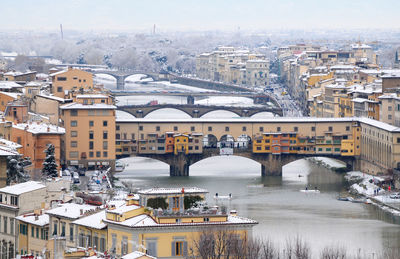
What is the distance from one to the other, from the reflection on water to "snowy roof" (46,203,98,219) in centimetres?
596

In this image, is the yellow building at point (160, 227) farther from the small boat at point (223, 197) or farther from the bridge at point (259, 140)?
the bridge at point (259, 140)

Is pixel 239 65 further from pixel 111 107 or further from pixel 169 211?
pixel 169 211

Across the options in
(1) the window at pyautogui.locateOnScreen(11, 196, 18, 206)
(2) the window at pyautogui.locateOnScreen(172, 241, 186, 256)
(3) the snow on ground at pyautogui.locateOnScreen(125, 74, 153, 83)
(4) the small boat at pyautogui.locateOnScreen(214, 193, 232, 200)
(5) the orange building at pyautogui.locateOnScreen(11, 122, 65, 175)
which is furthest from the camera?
(3) the snow on ground at pyautogui.locateOnScreen(125, 74, 153, 83)

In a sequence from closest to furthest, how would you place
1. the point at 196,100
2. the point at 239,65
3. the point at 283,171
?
1. the point at 283,171
2. the point at 196,100
3. the point at 239,65

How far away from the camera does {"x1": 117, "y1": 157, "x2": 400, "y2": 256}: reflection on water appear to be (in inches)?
1130

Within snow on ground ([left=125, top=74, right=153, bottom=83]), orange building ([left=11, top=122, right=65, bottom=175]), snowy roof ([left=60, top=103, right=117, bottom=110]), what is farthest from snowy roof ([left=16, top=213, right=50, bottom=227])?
snow on ground ([left=125, top=74, right=153, bottom=83])

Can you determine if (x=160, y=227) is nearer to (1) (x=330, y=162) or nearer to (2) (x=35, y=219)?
(2) (x=35, y=219)

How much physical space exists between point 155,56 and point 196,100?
46.9 metres

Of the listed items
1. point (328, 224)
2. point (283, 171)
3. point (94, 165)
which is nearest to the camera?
point (328, 224)

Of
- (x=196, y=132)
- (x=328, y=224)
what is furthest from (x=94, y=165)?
(x=328, y=224)

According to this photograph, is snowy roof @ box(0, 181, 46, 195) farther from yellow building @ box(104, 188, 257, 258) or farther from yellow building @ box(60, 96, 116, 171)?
yellow building @ box(60, 96, 116, 171)

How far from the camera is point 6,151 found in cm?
2714

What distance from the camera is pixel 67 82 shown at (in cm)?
4938

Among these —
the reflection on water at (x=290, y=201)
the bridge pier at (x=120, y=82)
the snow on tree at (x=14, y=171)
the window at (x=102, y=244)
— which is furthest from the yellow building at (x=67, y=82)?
the bridge pier at (x=120, y=82)
